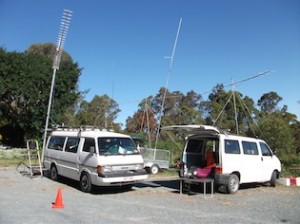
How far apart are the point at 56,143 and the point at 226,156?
22.7 ft

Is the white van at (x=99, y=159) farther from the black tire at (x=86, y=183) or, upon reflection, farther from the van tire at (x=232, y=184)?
the van tire at (x=232, y=184)

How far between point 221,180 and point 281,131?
25.8 m

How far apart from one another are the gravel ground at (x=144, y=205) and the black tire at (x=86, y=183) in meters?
0.23

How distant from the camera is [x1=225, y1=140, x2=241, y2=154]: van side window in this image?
13.1 metres

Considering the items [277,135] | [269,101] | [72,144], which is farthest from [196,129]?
[269,101]

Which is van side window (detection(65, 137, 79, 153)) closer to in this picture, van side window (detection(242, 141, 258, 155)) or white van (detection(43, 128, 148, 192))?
white van (detection(43, 128, 148, 192))

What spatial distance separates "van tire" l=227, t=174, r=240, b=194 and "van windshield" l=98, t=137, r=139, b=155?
3.30m

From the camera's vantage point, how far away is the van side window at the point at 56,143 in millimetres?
15336

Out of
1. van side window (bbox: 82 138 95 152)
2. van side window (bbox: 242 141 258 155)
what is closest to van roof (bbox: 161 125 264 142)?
van side window (bbox: 242 141 258 155)

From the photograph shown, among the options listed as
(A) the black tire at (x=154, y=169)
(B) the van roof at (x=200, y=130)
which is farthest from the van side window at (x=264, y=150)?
(A) the black tire at (x=154, y=169)

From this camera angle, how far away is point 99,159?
1258cm

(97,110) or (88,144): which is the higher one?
(97,110)

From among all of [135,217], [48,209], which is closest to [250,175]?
[135,217]

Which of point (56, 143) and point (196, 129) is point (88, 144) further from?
point (196, 129)
